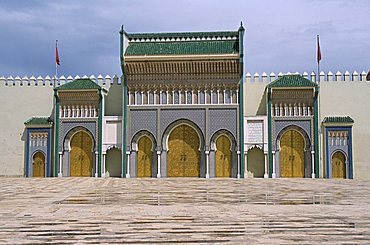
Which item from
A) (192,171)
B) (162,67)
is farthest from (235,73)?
(192,171)

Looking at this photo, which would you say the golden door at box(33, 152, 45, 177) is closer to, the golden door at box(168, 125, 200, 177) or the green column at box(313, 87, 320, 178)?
the golden door at box(168, 125, 200, 177)

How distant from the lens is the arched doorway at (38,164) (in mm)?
20328

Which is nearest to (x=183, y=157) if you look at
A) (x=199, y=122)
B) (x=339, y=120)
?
(x=199, y=122)

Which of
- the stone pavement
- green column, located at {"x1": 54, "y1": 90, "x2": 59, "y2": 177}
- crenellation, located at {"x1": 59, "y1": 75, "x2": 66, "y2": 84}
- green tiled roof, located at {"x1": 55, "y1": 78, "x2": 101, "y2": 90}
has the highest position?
crenellation, located at {"x1": 59, "y1": 75, "x2": 66, "y2": 84}

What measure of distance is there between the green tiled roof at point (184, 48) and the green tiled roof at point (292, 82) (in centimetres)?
188

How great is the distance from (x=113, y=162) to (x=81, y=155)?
1271 mm

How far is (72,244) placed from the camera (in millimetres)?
3938

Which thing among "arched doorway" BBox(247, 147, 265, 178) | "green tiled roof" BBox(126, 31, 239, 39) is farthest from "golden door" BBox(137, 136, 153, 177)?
"green tiled roof" BBox(126, 31, 239, 39)

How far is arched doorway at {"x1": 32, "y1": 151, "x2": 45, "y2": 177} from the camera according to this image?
20.3 meters

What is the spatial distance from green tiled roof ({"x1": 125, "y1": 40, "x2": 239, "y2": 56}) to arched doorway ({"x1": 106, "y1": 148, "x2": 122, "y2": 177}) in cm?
386

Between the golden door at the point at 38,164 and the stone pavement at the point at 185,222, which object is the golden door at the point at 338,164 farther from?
the stone pavement at the point at 185,222

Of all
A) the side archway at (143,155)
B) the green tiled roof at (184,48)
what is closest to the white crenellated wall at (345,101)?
the green tiled roof at (184,48)

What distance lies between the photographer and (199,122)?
63.4 ft

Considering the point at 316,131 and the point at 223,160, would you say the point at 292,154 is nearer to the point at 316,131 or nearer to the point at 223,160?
the point at 316,131
